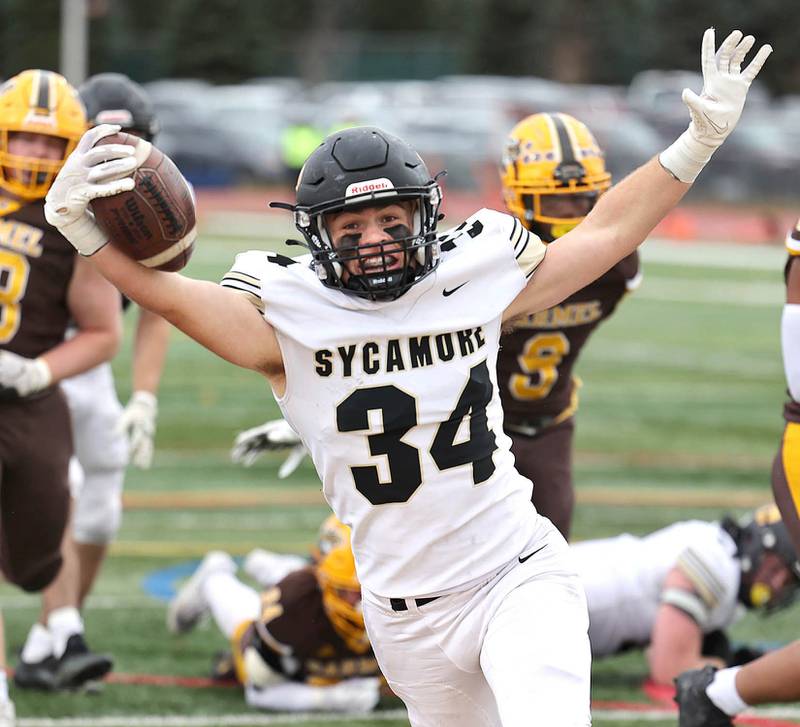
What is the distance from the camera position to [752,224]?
2558cm

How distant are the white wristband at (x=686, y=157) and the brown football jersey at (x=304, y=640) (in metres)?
2.40

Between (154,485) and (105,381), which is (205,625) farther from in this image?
(154,485)

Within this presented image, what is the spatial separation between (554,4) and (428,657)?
40.6 metres

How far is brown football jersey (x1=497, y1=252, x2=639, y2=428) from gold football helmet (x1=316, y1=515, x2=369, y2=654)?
2.37 feet

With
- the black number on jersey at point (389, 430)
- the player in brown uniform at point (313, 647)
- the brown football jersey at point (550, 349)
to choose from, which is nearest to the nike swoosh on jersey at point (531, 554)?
the black number on jersey at point (389, 430)

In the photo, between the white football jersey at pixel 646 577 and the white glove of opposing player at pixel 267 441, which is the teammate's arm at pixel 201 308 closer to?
the white glove of opposing player at pixel 267 441

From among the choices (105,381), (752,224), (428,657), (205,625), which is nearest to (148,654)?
(205,625)

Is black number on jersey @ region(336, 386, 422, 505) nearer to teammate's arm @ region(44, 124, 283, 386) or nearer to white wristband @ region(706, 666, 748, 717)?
teammate's arm @ region(44, 124, 283, 386)

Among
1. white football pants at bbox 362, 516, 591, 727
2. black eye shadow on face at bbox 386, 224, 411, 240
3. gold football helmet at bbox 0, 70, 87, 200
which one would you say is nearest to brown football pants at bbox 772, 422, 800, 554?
white football pants at bbox 362, 516, 591, 727

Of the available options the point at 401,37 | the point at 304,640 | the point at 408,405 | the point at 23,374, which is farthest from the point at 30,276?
the point at 401,37

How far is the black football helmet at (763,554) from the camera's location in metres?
5.45

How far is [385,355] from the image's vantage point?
3.62 metres

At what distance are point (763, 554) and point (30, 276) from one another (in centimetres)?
269

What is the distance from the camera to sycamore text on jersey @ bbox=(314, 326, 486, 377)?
362cm
